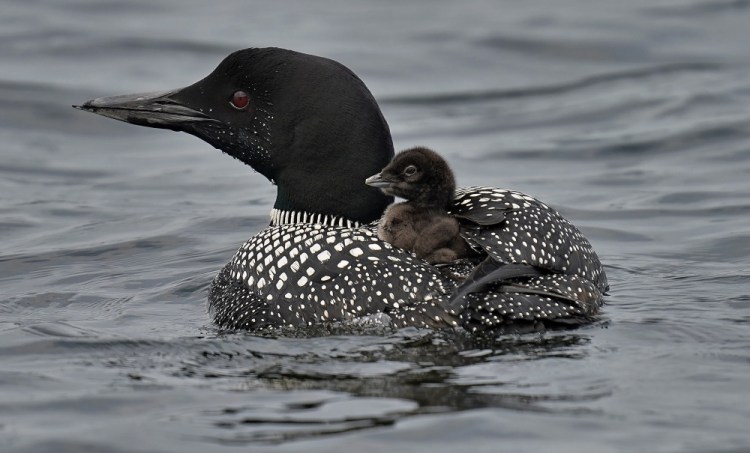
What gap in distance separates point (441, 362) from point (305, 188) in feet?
4.85

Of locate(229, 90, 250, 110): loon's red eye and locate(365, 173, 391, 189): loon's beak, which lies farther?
locate(229, 90, 250, 110): loon's red eye

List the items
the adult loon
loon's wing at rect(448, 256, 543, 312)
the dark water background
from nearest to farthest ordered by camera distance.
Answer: the dark water background
loon's wing at rect(448, 256, 543, 312)
the adult loon

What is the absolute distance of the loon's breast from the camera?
18.2ft

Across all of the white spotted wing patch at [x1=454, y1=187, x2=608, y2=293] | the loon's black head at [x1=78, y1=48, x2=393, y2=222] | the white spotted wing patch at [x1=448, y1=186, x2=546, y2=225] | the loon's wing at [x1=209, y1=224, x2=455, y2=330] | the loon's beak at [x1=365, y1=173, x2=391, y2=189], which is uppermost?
the loon's black head at [x1=78, y1=48, x2=393, y2=222]

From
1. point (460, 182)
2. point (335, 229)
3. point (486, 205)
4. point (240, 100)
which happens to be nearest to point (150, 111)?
point (240, 100)

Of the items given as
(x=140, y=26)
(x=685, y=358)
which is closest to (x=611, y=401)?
(x=685, y=358)

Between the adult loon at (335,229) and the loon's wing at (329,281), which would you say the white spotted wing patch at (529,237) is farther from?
the loon's wing at (329,281)

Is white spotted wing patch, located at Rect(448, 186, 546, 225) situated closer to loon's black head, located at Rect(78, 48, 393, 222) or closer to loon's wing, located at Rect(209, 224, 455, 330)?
loon's wing, located at Rect(209, 224, 455, 330)

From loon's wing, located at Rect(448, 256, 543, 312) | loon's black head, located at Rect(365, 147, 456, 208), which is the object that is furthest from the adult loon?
loon's black head, located at Rect(365, 147, 456, 208)

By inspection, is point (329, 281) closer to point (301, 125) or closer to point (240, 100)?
point (301, 125)

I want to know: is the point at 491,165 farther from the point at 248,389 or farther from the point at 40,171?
the point at 248,389

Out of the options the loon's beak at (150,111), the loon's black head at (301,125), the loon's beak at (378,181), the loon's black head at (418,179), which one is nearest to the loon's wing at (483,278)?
the loon's black head at (418,179)

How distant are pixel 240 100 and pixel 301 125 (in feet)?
1.21

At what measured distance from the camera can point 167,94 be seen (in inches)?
269
